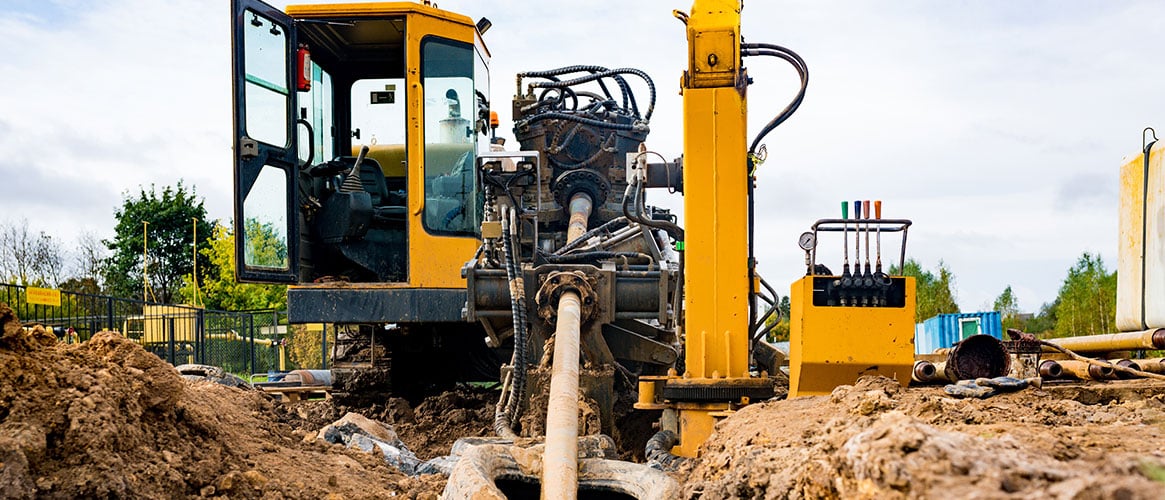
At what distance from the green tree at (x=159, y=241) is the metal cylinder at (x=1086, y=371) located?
28007 millimetres

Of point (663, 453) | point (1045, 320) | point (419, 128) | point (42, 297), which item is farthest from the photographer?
point (1045, 320)

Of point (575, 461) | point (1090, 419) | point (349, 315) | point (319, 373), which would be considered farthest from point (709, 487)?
point (319, 373)

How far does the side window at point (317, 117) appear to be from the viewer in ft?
28.0

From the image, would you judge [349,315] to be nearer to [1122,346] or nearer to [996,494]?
[1122,346]

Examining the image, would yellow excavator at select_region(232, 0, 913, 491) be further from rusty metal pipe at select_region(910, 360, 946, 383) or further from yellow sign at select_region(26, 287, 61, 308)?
yellow sign at select_region(26, 287, 61, 308)

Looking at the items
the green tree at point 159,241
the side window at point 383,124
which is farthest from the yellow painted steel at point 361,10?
the green tree at point 159,241

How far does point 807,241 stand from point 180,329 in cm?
1424

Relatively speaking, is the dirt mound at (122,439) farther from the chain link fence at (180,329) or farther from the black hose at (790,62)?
the chain link fence at (180,329)

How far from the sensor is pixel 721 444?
462 centimetres

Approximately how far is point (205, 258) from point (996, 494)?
3071 cm

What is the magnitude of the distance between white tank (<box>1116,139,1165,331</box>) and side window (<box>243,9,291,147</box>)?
215 inches

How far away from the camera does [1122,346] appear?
6.17 metres

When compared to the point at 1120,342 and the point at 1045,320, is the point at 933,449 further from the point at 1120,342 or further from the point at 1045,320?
the point at 1045,320

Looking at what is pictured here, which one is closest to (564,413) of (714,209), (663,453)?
(663,453)
